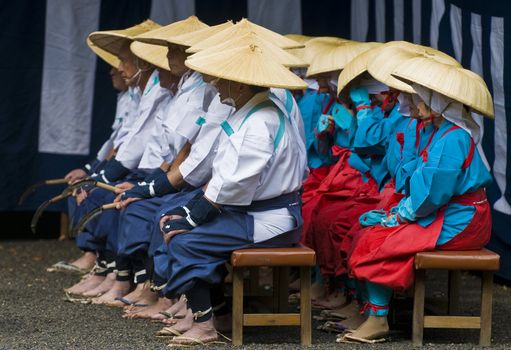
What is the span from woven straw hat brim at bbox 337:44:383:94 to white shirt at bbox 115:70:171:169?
4.20 ft

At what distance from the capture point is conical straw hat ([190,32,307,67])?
5707 millimetres

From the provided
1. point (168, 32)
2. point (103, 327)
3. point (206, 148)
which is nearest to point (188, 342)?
point (103, 327)

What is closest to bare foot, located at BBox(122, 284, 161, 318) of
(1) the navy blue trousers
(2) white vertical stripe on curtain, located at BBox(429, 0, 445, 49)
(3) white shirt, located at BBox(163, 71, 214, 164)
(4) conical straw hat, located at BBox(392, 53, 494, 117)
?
(3) white shirt, located at BBox(163, 71, 214, 164)

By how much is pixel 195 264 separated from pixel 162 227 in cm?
34

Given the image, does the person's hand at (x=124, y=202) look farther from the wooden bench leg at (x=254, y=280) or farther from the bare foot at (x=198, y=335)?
the bare foot at (x=198, y=335)

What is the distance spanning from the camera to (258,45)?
5.71 m

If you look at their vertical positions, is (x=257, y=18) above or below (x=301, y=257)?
above

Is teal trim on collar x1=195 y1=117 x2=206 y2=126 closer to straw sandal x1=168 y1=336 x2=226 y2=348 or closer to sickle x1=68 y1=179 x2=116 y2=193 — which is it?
sickle x1=68 y1=179 x2=116 y2=193

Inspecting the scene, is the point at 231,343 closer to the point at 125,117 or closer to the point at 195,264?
the point at 195,264

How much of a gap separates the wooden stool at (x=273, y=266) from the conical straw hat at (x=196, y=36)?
1.51 metres

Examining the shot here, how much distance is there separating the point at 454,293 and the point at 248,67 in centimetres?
169

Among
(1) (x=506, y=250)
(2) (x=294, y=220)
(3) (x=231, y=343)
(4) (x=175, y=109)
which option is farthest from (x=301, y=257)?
(1) (x=506, y=250)

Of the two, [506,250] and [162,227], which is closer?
[162,227]

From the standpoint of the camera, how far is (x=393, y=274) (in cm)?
543
